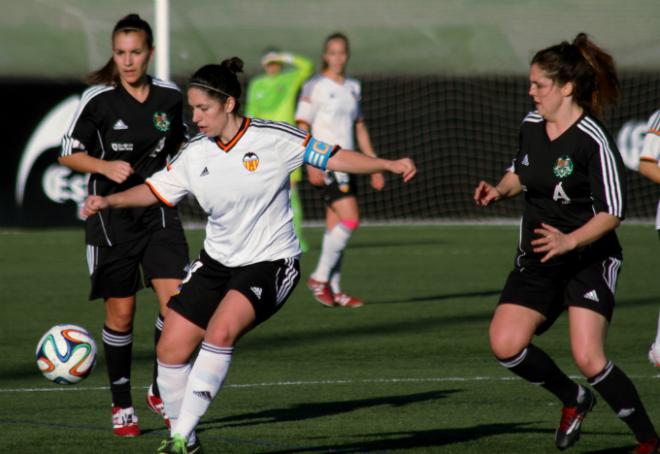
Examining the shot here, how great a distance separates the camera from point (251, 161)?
583 cm

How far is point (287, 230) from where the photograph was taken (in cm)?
595

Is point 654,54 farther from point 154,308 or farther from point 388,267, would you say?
point 154,308

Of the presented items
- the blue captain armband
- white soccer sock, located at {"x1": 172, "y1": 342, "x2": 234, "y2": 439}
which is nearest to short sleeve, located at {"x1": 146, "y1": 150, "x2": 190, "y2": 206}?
the blue captain armband

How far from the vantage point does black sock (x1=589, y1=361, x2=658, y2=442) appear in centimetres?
572

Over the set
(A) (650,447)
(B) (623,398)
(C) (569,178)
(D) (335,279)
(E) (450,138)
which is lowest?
(D) (335,279)

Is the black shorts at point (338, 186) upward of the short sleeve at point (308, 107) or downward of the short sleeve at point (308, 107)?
downward

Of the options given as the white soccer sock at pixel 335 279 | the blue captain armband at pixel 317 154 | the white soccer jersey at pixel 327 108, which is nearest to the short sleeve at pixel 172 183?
the blue captain armband at pixel 317 154

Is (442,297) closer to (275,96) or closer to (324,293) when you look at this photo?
(324,293)

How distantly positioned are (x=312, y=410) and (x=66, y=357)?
4.72ft

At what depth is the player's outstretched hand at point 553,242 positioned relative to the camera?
213 inches

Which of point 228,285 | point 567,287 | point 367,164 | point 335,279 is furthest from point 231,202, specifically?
point 335,279

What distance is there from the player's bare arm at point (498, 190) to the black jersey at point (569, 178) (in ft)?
0.62

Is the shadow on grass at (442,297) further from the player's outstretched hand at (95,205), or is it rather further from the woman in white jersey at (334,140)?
the player's outstretched hand at (95,205)

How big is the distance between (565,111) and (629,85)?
49.3 ft
